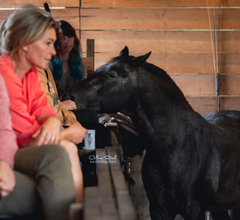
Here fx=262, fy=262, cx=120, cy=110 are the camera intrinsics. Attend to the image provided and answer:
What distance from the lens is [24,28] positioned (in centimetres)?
96

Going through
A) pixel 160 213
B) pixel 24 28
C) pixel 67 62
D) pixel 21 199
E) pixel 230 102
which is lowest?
pixel 160 213

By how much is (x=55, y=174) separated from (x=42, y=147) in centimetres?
10

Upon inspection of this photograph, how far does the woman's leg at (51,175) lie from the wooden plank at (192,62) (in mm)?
3222

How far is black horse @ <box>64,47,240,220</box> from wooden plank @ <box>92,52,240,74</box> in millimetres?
2565

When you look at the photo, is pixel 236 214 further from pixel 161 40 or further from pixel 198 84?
pixel 161 40

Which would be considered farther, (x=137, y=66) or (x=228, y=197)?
(x=228, y=197)

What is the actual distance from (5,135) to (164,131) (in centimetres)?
85

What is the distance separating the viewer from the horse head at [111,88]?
1429 millimetres

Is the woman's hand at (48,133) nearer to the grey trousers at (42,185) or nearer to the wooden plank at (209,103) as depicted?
the grey trousers at (42,185)

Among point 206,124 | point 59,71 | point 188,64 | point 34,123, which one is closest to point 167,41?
point 188,64

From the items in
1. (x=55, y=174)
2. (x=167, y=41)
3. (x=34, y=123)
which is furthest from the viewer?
(x=167, y=41)

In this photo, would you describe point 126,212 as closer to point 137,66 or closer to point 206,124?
point 137,66

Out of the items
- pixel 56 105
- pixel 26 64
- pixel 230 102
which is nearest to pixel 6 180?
pixel 26 64

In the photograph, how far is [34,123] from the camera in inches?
40.2
